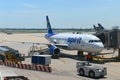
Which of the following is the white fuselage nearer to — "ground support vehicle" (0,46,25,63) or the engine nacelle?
the engine nacelle

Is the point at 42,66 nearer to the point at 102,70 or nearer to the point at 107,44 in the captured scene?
the point at 102,70

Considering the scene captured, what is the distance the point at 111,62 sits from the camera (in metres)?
48.7

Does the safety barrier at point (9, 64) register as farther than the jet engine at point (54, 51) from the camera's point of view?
No

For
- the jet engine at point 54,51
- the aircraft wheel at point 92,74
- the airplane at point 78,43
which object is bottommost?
the aircraft wheel at point 92,74

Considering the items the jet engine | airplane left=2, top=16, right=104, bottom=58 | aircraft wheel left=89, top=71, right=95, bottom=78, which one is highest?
airplane left=2, top=16, right=104, bottom=58

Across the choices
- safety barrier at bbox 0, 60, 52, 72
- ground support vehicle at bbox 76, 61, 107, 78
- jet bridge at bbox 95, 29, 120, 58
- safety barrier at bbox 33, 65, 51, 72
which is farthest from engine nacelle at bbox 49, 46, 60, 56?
ground support vehicle at bbox 76, 61, 107, 78

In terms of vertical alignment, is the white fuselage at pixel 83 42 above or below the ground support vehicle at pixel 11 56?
above

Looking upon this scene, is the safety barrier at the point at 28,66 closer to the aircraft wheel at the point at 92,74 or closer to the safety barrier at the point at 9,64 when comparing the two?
the safety barrier at the point at 9,64

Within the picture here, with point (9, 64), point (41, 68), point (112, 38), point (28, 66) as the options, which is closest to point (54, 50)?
point (112, 38)

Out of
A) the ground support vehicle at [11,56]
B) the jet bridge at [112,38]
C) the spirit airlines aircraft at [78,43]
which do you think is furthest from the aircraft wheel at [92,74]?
the jet bridge at [112,38]

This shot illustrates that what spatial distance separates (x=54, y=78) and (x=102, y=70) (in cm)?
535

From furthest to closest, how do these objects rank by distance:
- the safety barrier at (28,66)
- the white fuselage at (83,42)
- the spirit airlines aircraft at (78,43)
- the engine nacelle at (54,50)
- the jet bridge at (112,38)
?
the engine nacelle at (54,50) → the jet bridge at (112,38) → the spirit airlines aircraft at (78,43) → the white fuselage at (83,42) → the safety barrier at (28,66)

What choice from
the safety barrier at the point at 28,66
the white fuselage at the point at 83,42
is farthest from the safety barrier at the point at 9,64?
the white fuselage at the point at 83,42

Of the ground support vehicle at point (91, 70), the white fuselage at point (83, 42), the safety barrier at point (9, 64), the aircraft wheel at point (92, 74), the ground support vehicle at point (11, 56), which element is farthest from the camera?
the white fuselage at point (83, 42)
